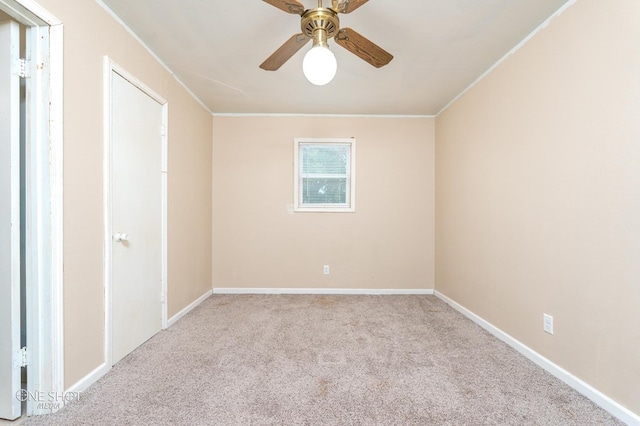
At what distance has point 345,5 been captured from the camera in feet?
4.98

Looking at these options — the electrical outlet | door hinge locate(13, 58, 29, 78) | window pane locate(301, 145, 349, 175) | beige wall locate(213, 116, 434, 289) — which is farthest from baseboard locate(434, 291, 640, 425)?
door hinge locate(13, 58, 29, 78)

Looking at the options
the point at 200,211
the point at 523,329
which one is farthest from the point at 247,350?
the point at 523,329

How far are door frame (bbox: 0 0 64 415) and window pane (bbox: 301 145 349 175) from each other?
275cm

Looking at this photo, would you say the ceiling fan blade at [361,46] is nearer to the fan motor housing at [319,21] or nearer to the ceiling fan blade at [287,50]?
the fan motor housing at [319,21]

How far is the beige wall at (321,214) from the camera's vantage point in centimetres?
396

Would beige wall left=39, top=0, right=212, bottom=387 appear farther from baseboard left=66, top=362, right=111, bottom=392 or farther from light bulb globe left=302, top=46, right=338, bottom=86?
light bulb globe left=302, top=46, right=338, bottom=86

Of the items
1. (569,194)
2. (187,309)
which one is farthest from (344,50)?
(187,309)

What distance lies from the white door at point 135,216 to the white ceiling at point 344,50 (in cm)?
53

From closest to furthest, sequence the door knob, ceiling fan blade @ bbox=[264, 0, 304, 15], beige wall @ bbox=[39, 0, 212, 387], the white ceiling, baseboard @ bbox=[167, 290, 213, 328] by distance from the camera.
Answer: ceiling fan blade @ bbox=[264, 0, 304, 15] < beige wall @ bbox=[39, 0, 212, 387] < the white ceiling < the door knob < baseboard @ bbox=[167, 290, 213, 328]

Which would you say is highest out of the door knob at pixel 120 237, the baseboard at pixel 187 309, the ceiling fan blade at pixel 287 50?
the ceiling fan blade at pixel 287 50

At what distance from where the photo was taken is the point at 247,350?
2291mm

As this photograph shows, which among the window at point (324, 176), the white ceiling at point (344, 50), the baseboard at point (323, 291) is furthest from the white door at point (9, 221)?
the window at point (324, 176)

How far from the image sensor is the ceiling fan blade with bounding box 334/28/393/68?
5.51 ft

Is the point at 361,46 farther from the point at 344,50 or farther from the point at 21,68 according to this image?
the point at 21,68
